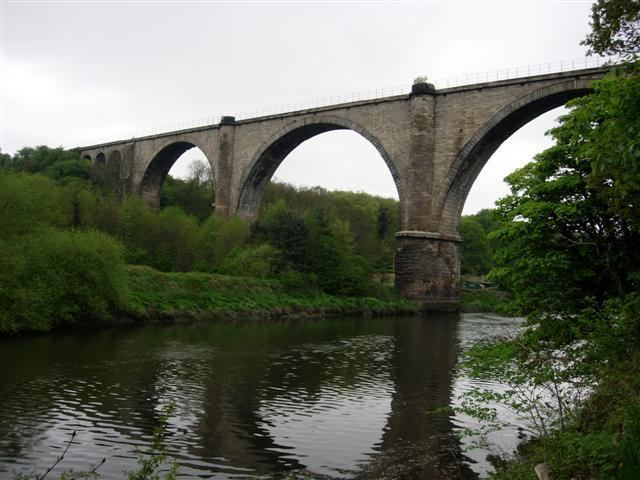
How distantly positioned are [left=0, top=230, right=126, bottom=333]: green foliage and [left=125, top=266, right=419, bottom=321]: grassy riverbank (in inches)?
79.1

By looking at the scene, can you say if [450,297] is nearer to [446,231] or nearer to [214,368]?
[446,231]

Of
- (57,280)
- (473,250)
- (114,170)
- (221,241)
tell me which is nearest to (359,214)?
(473,250)

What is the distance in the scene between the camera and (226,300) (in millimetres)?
27766

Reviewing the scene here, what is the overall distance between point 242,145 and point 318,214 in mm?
9479

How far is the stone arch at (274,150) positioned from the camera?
3612 centimetres

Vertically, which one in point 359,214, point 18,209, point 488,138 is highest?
point 488,138

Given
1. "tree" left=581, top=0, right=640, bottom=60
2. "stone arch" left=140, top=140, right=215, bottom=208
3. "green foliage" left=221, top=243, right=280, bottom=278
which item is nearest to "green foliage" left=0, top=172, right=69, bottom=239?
"green foliage" left=221, top=243, right=280, bottom=278

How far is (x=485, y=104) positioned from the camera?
29.6 metres

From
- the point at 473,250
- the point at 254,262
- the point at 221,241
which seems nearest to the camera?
the point at 254,262

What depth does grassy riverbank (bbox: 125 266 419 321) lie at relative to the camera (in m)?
24.5

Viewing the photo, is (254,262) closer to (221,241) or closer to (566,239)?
(221,241)

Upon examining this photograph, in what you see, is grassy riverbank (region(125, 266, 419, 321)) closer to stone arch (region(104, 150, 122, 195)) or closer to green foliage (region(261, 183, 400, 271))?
green foliage (region(261, 183, 400, 271))

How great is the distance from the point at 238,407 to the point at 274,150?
103 ft

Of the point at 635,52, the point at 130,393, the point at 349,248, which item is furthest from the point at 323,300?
the point at 635,52
